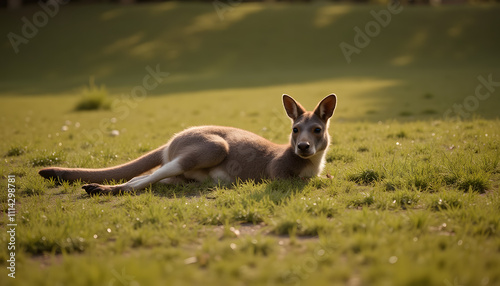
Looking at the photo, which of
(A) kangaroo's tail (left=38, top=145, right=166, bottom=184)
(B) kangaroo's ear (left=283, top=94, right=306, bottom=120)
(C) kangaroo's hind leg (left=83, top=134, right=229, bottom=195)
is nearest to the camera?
(C) kangaroo's hind leg (left=83, top=134, right=229, bottom=195)

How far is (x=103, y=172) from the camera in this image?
6.60m

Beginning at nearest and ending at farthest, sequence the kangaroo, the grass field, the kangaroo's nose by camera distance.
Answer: the grass field → the kangaroo's nose → the kangaroo

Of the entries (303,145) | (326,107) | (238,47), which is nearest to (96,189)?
(303,145)

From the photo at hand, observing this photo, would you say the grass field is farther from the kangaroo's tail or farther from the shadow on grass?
the shadow on grass

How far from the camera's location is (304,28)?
39188 millimetres

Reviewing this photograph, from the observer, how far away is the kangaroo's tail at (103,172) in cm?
647

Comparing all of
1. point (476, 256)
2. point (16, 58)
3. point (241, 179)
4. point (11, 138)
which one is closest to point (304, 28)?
point (16, 58)

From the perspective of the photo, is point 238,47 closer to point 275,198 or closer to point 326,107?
point 326,107

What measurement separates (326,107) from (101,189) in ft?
11.8

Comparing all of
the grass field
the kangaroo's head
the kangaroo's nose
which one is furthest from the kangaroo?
the grass field

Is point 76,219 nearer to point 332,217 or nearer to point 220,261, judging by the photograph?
point 220,261

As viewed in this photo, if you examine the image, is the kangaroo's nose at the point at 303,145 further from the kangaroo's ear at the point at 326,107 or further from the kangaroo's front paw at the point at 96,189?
the kangaroo's front paw at the point at 96,189

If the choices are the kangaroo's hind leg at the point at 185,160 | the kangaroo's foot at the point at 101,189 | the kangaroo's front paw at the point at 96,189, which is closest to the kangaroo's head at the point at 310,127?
the kangaroo's hind leg at the point at 185,160

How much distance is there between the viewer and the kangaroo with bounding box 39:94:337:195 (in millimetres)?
6312
